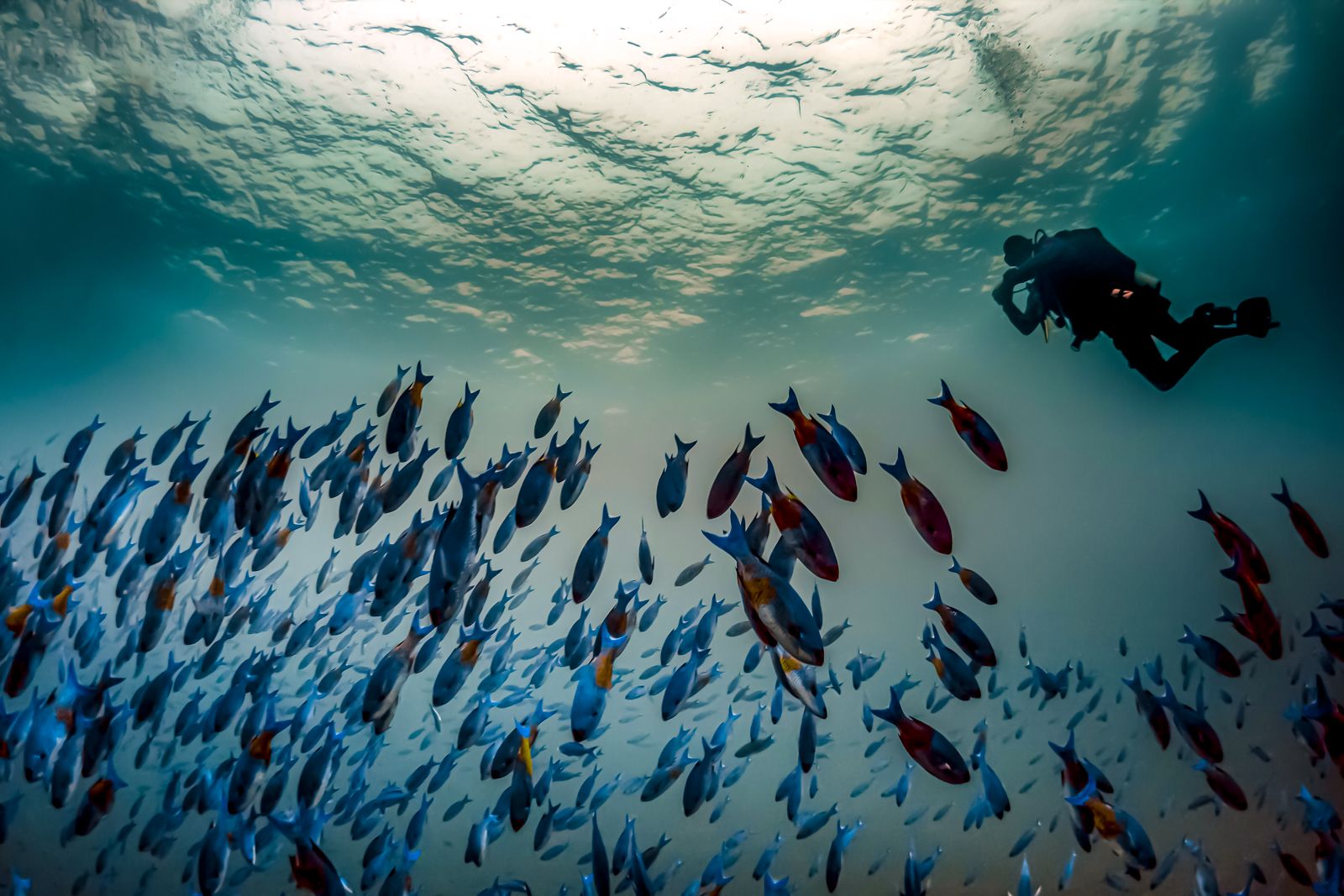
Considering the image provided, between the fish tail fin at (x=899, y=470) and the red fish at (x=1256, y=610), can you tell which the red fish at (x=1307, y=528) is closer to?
the red fish at (x=1256, y=610)

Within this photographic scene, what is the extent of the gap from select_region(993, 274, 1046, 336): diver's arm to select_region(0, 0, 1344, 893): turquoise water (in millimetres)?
5617

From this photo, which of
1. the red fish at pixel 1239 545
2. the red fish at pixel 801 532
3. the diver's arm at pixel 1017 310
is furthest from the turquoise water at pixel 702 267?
the red fish at pixel 1239 545

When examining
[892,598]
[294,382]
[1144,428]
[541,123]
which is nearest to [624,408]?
[294,382]

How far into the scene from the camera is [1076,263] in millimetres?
7293

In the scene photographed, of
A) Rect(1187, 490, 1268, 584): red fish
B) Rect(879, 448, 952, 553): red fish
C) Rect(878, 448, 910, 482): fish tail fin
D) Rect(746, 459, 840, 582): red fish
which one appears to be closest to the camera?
Rect(746, 459, 840, 582): red fish

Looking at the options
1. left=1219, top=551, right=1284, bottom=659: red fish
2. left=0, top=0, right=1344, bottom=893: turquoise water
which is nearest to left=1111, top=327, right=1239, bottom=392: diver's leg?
left=1219, top=551, right=1284, bottom=659: red fish

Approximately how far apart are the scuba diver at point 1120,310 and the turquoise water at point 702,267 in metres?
5.92

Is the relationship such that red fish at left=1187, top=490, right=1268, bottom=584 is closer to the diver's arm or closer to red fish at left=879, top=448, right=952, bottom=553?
red fish at left=879, top=448, right=952, bottom=553

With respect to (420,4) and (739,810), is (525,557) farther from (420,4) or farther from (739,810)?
(739,810)

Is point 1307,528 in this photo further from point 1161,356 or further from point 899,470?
point 899,470

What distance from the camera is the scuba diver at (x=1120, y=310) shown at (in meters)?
6.74

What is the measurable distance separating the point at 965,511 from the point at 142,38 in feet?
126

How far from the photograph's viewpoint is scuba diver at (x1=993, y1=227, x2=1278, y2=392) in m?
6.74

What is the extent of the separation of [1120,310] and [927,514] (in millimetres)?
5551
